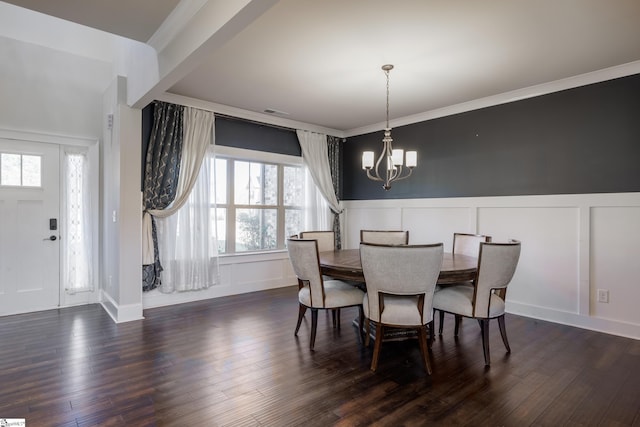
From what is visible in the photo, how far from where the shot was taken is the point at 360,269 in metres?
2.73

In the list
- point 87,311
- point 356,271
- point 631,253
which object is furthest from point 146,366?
point 631,253

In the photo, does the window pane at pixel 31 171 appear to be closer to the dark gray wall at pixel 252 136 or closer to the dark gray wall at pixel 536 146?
the dark gray wall at pixel 252 136

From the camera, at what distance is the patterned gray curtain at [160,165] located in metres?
3.99

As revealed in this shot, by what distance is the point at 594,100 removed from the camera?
11.5 ft

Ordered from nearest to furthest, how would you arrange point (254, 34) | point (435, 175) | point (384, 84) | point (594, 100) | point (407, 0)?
point (407, 0) → point (254, 34) → point (594, 100) → point (384, 84) → point (435, 175)

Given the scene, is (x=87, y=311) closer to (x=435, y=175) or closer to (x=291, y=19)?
(x=291, y=19)

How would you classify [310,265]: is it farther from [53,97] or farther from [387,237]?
[53,97]

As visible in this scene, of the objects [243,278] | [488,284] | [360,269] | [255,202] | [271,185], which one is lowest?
[243,278]

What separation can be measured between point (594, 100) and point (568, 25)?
4.38 ft

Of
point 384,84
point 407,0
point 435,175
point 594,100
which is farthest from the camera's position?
point 435,175

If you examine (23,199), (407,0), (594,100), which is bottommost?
(23,199)

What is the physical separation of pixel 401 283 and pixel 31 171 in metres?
4.35

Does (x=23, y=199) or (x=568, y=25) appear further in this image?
(x=23, y=199)

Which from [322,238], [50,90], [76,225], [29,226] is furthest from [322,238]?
[50,90]
